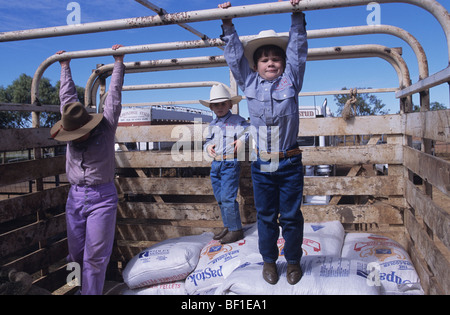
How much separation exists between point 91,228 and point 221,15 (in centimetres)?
182

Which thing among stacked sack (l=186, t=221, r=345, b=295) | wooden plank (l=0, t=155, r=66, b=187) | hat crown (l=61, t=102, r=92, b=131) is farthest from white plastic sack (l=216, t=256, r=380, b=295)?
wooden plank (l=0, t=155, r=66, b=187)

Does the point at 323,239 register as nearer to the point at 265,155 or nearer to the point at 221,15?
the point at 265,155

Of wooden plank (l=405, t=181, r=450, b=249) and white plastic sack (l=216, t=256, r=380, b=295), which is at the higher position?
wooden plank (l=405, t=181, r=450, b=249)

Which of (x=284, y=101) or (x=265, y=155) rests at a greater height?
(x=284, y=101)

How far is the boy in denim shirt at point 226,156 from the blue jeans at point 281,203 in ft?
2.67

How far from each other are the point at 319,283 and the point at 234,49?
1.60m

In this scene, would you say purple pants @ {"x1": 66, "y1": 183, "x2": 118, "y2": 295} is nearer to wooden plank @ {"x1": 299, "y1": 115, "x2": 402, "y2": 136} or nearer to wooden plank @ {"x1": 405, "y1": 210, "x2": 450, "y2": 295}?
wooden plank @ {"x1": 299, "y1": 115, "x2": 402, "y2": 136}

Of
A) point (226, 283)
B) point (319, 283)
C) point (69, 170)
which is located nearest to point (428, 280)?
point (319, 283)

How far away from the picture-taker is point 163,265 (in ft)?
9.66

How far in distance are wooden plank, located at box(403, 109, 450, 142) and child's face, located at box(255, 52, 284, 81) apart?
0.95 meters

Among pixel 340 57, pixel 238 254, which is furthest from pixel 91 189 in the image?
pixel 340 57

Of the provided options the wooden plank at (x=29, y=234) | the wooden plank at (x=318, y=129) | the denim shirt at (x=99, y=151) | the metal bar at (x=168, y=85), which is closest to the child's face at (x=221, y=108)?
the wooden plank at (x=318, y=129)

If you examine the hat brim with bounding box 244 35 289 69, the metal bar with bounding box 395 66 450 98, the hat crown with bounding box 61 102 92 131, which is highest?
the hat brim with bounding box 244 35 289 69

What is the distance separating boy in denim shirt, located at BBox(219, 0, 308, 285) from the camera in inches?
85.7
